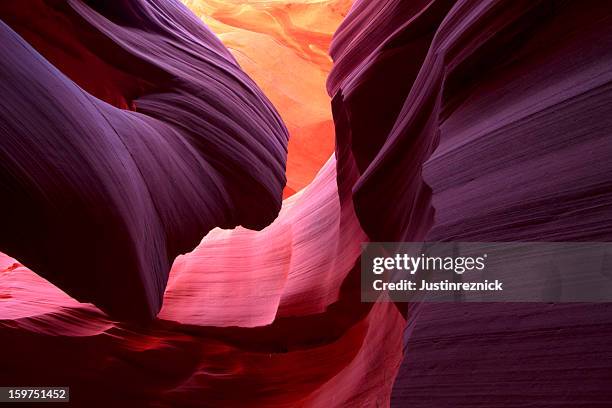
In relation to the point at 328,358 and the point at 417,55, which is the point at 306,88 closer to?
the point at 328,358

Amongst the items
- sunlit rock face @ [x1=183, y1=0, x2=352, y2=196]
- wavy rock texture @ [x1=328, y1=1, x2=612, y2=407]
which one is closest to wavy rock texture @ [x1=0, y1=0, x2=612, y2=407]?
A: wavy rock texture @ [x1=328, y1=1, x2=612, y2=407]

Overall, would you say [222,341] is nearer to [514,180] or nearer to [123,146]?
[123,146]

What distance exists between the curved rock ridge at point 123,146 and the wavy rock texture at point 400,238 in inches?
2.9

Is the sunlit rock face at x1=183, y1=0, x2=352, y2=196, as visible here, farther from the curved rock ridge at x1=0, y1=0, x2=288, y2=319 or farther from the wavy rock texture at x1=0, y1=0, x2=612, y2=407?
the curved rock ridge at x1=0, y1=0, x2=288, y2=319

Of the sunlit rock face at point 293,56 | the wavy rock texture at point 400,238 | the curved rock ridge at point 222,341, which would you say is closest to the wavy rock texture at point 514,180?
the wavy rock texture at point 400,238

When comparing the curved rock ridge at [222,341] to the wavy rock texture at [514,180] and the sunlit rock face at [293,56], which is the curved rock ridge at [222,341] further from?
the sunlit rock face at [293,56]

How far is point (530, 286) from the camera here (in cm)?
104

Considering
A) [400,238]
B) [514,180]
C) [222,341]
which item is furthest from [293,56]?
[514,180]

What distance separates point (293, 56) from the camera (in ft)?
22.7

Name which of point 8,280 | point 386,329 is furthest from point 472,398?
point 8,280

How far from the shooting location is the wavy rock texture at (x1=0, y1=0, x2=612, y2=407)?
1028 millimetres

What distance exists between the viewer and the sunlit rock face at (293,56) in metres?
6.30

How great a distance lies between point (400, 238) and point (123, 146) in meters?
0.97

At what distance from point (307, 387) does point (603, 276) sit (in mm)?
2679
